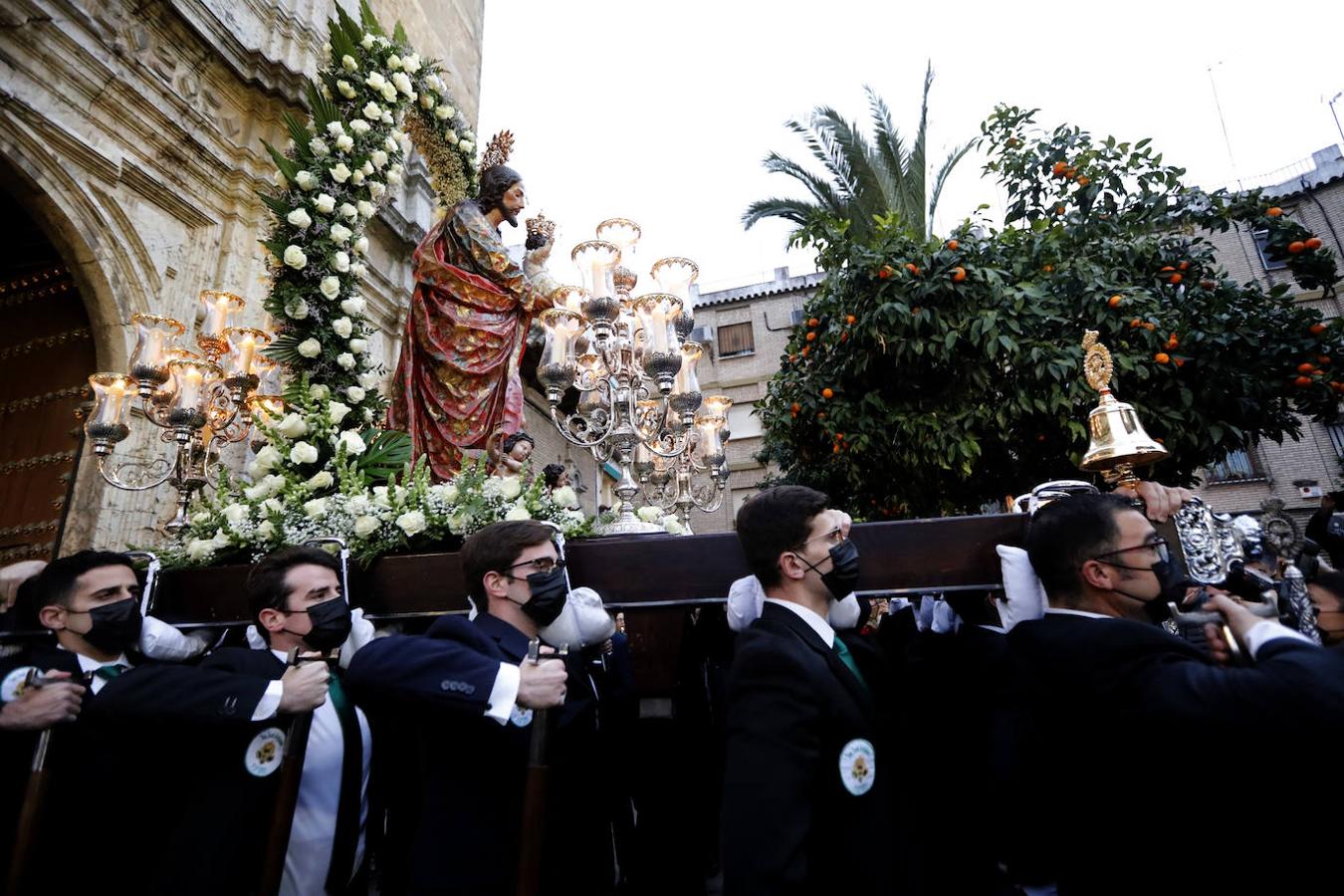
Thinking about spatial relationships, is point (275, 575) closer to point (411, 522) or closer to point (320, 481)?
point (411, 522)

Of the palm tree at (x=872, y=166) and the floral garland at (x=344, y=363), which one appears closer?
the floral garland at (x=344, y=363)

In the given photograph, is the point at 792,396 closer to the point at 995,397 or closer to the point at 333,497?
the point at 995,397

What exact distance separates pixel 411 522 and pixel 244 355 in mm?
2430

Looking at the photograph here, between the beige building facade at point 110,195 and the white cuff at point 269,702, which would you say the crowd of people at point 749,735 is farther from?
the beige building facade at point 110,195

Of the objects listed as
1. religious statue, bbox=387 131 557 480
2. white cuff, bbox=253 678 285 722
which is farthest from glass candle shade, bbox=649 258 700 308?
white cuff, bbox=253 678 285 722

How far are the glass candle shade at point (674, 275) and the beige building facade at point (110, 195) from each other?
439 centimetres

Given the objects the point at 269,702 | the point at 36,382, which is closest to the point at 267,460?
the point at 269,702

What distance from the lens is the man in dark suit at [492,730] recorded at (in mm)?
1673

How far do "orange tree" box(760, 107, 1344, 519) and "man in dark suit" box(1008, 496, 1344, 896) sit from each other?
12.6 feet

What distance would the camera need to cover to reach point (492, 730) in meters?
1.82

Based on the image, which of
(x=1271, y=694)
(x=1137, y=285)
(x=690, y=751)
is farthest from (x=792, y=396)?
(x=1271, y=694)

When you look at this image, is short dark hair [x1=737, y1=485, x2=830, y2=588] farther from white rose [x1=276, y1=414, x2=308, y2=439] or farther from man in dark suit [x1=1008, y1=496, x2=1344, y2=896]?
white rose [x1=276, y1=414, x2=308, y2=439]

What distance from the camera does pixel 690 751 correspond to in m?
2.73

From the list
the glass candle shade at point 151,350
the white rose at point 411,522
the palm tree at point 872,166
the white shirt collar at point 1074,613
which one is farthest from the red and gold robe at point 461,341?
the palm tree at point 872,166
